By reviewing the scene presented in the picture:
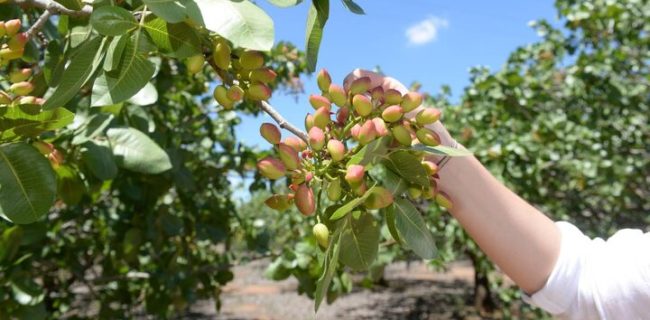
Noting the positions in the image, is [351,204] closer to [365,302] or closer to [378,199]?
[378,199]

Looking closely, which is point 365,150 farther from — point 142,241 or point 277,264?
point 142,241

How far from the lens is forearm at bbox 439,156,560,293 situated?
2.87 ft

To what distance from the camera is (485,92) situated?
356 centimetres

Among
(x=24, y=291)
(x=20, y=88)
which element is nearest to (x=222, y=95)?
(x=20, y=88)

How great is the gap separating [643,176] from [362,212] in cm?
338

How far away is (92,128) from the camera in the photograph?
1.18 m

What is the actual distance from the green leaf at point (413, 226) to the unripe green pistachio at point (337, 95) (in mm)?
123

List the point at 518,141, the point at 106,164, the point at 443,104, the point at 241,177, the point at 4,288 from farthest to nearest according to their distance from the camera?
1. the point at 443,104
2. the point at 518,141
3. the point at 241,177
4. the point at 4,288
5. the point at 106,164

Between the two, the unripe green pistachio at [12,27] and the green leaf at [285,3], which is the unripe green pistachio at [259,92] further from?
the unripe green pistachio at [12,27]

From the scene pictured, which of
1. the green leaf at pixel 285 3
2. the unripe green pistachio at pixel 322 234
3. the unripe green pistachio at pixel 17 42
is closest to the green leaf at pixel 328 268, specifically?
the unripe green pistachio at pixel 322 234

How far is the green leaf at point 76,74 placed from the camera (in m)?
0.57

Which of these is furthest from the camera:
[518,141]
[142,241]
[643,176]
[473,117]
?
[473,117]

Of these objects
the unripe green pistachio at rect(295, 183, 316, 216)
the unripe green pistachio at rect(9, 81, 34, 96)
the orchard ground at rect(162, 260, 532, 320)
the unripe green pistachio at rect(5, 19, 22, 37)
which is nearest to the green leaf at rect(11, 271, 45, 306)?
the unripe green pistachio at rect(9, 81, 34, 96)

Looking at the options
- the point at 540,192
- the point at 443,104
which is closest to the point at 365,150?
the point at 540,192
